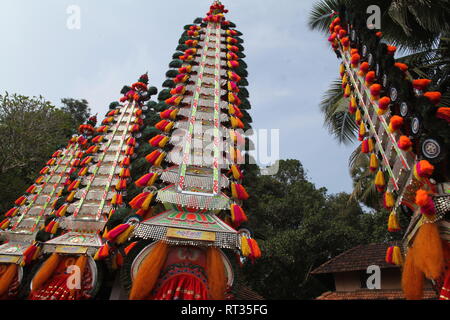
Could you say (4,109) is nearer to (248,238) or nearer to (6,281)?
(6,281)

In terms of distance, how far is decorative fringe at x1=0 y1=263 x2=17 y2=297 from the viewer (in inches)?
330

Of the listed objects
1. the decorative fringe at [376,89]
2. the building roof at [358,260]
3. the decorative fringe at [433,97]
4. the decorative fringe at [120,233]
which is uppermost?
the decorative fringe at [376,89]

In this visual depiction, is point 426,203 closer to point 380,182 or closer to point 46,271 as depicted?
point 380,182

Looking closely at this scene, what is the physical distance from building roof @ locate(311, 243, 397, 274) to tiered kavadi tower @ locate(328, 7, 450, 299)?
27.2 ft

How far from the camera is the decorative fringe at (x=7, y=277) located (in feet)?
27.5

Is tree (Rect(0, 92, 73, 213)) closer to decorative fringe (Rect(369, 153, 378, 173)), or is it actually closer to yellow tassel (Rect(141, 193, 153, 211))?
yellow tassel (Rect(141, 193, 153, 211))

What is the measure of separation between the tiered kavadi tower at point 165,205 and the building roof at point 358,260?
7.79 meters

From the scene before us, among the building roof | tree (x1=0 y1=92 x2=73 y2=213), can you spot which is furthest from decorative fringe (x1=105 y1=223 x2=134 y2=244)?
tree (x1=0 y1=92 x2=73 y2=213)

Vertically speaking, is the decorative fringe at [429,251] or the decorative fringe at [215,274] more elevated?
the decorative fringe at [429,251]

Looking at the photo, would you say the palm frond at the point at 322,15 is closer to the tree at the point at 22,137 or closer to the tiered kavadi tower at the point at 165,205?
the tiered kavadi tower at the point at 165,205

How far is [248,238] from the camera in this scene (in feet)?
18.8

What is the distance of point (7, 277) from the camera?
28.8 feet

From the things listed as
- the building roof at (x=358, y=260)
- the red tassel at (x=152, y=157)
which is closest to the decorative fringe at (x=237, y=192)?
the red tassel at (x=152, y=157)

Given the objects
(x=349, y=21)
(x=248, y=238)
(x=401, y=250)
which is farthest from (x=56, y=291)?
(x=349, y=21)
